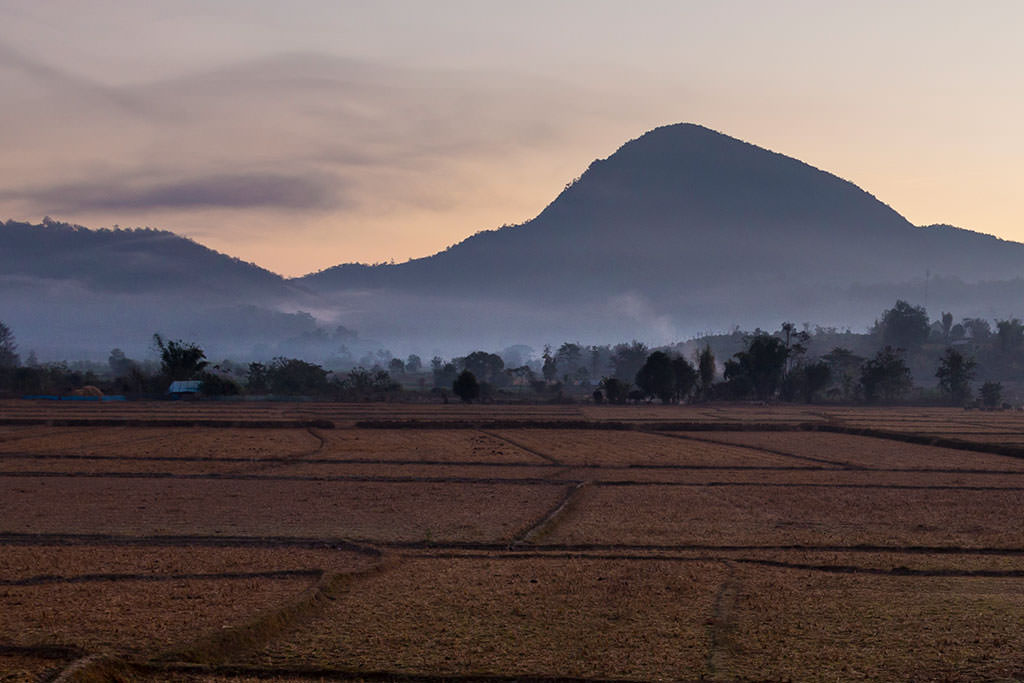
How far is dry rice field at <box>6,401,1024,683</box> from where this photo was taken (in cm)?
1165

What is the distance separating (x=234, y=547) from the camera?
18594 mm

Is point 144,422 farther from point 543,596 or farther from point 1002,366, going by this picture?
point 1002,366

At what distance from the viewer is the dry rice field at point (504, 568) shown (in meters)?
11.6

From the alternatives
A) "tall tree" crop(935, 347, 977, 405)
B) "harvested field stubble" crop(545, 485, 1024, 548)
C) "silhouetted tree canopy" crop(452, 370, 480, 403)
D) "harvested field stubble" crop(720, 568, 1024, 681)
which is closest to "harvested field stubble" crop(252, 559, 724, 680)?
"harvested field stubble" crop(720, 568, 1024, 681)

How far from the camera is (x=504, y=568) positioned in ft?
55.6

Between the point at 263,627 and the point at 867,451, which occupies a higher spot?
the point at 867,451

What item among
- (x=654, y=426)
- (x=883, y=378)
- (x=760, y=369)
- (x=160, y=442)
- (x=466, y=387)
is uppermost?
(x=760, y=369)

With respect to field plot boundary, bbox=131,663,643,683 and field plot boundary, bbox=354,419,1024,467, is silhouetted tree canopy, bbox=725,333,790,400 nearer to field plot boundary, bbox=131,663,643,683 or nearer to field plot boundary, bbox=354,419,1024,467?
field plot boundary, bbox=354,419,1024,467

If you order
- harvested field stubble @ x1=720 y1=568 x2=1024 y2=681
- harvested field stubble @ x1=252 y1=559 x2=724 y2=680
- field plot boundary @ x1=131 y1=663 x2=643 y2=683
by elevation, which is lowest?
field plot boundary @ x1=131 y1=663 x2=643 y2=683

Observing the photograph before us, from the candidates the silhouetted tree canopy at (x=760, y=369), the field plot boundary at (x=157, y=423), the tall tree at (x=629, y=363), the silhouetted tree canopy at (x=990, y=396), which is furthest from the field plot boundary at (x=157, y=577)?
the tall tree at (x=629, y=363)

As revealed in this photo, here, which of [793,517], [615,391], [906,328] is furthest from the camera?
[906,328]

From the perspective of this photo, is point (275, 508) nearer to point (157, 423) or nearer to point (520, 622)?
point (520, 622)

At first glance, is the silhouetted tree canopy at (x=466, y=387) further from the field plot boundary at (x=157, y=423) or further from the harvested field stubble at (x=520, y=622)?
the harvested field stubble at (x=520, y=622)

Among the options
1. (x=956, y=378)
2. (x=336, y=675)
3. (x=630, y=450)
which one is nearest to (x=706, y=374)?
(x=956, y=378)
